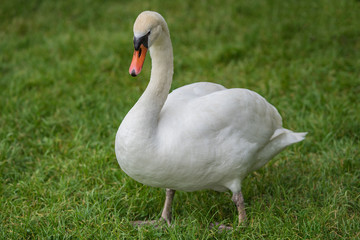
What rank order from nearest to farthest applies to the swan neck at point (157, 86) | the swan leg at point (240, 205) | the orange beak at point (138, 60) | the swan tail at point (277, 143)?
1. the orange beak at point (138, 60)
2. the swan neck at point (157, 86)
3. the swan leg at point (240, 205)
4. the swan tail at point (277, 143)

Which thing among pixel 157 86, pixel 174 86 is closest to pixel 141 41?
pixel 157 86

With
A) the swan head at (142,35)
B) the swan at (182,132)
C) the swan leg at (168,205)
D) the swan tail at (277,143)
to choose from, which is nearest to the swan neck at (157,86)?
the swan at (182,132)

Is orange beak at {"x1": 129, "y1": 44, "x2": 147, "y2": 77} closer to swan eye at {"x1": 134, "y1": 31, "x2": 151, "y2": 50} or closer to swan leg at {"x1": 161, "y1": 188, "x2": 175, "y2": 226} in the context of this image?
swan eye at {"x1": 134, "y1": 31, "x2": 151, "y2": 50}

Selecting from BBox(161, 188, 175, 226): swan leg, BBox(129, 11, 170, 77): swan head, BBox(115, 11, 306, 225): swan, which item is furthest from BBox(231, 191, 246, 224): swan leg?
BBox(129, 11, 170, 77): swan head

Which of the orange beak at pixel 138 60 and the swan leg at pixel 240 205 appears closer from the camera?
the orange beak at pixel 138 60

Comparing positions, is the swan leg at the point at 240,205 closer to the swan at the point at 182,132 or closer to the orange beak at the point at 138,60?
the swan at the point at 182,132

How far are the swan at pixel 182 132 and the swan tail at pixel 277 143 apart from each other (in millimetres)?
64

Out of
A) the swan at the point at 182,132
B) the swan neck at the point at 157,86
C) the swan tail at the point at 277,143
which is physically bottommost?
the swan tail at the point at 277,143

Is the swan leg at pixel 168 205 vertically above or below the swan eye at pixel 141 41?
below

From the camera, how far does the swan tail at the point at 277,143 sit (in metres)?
3.43

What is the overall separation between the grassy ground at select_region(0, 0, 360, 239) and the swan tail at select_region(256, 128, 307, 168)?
360 mm

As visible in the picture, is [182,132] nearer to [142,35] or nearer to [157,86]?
[157,86]

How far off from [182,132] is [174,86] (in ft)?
8.31

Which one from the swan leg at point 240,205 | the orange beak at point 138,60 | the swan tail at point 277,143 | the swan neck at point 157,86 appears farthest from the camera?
the swan tail at point 277,143
